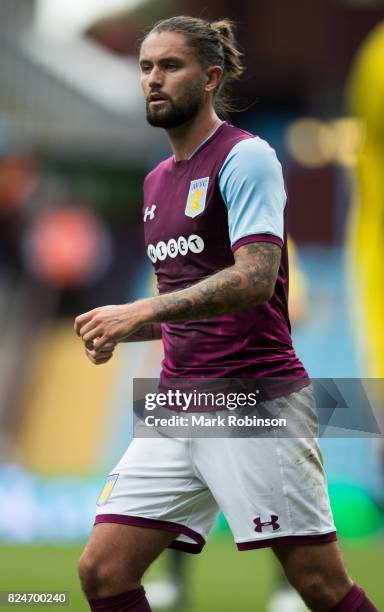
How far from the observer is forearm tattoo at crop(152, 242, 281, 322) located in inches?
156

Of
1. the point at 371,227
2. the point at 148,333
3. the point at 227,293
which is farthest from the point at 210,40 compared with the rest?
the point at 371,227

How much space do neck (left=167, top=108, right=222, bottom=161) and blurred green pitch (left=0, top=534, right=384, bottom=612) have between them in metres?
2.82

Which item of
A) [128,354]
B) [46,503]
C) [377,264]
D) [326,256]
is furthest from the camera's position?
[326,256]

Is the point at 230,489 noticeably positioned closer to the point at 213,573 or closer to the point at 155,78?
the point at 155,78

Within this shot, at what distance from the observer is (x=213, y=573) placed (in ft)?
27.3

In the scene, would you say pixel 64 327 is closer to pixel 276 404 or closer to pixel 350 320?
pixel 350 320

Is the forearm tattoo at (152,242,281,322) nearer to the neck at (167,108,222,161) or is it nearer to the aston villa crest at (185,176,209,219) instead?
the aston villa crest at (185,176,209,219)

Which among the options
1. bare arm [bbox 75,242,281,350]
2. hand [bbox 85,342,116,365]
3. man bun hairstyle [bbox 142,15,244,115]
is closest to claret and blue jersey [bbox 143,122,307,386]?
bare arm [bbox 75,242,281,350]

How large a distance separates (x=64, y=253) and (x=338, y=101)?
430 cm

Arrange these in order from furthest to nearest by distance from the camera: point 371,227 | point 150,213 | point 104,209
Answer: point 104,209
point 371,227
point 150,213

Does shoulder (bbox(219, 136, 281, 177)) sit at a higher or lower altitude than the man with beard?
higher

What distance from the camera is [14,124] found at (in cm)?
1702

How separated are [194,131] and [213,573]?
449cm

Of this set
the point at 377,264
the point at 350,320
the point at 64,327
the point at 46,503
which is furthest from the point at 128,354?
the point at 377,264
